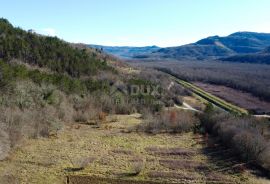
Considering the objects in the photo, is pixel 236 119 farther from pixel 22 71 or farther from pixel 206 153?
pixel 22 71

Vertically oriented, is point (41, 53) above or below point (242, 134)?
above

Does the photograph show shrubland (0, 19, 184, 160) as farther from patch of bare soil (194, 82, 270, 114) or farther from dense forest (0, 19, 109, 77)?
patch of bare soil (194, 82, 270, 114)

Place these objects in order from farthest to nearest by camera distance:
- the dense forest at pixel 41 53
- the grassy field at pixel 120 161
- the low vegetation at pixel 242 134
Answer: the dense forest at pixel 41 53
the low vegetation at pixel 242 134
the grassy field at pixel 120 161

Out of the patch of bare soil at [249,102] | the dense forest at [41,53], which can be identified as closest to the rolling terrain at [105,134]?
the dense forest at [41,53]

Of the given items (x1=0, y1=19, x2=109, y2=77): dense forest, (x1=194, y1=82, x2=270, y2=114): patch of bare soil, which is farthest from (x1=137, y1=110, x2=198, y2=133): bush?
(x1=194, y1=82, x2=270, y2=114): patch of bare soil

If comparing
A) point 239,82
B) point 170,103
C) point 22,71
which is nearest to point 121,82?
point 170,103

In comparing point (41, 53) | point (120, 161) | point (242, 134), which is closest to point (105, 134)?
point (120, 161)

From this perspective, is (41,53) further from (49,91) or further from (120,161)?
(120,161)

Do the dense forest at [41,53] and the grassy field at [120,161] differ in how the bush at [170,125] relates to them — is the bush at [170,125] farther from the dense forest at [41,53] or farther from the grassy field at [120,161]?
the dense forest at [41,53]

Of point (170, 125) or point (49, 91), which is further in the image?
point (170, 125)
